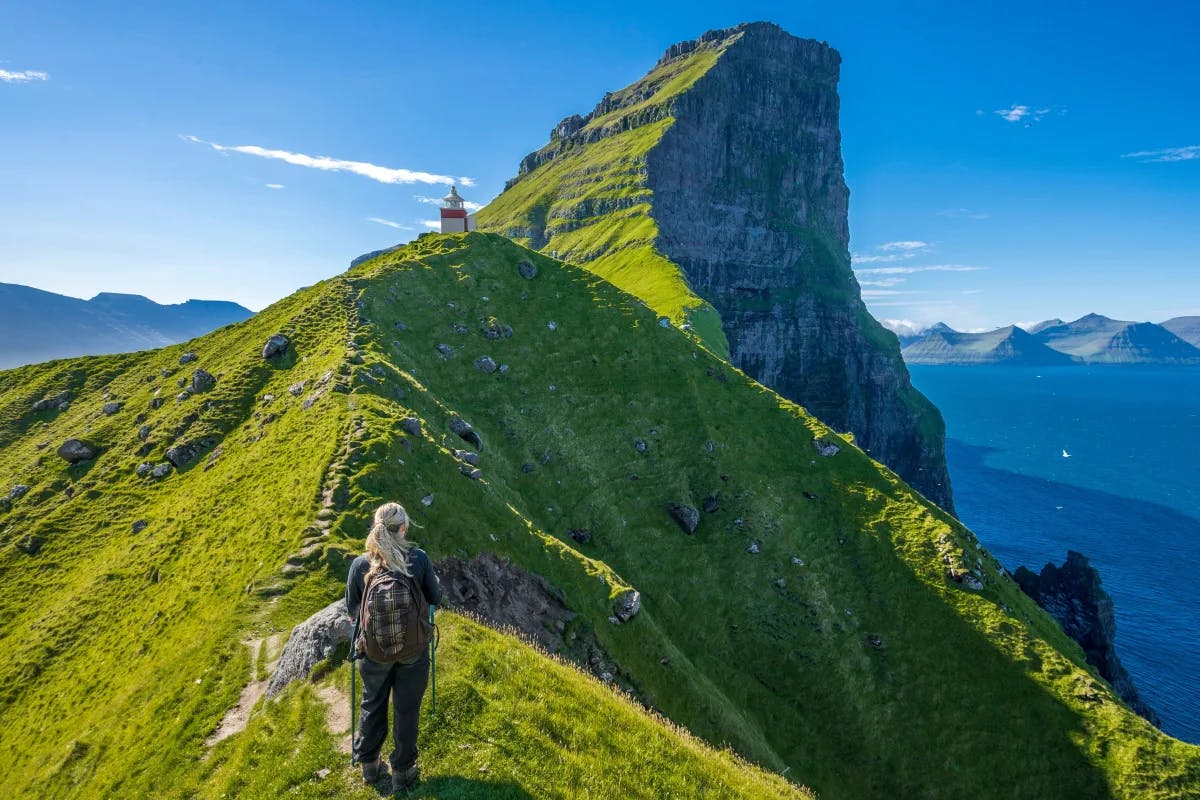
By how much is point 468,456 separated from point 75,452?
88.7 feet

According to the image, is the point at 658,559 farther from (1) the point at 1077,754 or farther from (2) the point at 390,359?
(1) the point at 1077,754

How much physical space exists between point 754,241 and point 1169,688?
15717cm

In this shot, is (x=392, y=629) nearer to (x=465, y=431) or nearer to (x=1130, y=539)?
(x=465, y=431)

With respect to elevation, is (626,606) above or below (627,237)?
below

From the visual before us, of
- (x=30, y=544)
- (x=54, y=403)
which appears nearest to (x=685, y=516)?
(x=30, y=544)

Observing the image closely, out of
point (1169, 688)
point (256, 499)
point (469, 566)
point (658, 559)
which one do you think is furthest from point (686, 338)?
point (1169, 688)

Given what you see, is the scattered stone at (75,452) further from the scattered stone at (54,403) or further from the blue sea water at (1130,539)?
the blue sea water at (1130,539)

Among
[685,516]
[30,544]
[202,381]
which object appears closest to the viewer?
[30,544]

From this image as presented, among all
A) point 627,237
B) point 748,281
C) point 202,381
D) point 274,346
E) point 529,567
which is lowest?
point 529,567

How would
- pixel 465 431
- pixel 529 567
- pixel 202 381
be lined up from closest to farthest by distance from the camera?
pixel 529 567
pixel 202 381
pixel 465 431

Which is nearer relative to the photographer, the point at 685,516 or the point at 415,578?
the point at 415,578

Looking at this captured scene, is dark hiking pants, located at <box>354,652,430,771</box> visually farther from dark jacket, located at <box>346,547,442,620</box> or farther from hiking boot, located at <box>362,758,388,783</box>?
dark jacket, located at <box>346,547,442,620</box>

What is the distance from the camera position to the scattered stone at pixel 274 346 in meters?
42.7

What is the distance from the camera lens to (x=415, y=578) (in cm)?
919
